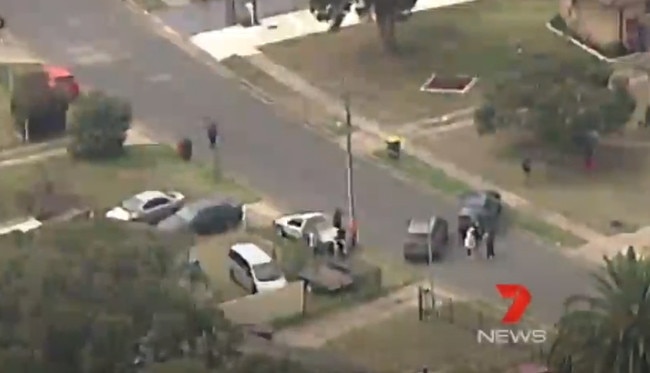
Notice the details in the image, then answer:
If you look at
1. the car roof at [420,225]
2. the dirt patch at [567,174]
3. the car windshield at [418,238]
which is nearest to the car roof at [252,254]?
the car windshield at [418,238]

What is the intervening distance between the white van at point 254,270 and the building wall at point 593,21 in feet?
87.0

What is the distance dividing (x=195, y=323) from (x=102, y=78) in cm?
3834

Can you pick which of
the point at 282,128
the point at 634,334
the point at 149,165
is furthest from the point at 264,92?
the point at 634,334

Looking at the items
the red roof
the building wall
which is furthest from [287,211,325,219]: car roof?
the building wall

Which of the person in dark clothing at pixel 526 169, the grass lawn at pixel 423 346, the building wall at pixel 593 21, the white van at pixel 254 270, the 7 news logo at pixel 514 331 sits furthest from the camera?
the building wall at pixel 593 21

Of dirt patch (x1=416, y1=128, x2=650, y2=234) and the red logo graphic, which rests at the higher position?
dirt patch (x1=416, y1=128, x2=650, y2=234)

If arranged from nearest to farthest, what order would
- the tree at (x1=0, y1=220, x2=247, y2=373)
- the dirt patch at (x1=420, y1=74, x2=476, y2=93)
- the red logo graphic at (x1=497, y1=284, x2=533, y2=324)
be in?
the tree at (x1=0, y1=220, x2=247, y2=373) → the red logo graphic at (x1=497, y1=284, x2=533, y2=324) → the dirt patch at (x1=420, y1=74, x2=476, y2=93)

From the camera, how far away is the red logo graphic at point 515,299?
178ft

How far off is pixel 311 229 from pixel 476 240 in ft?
18.2

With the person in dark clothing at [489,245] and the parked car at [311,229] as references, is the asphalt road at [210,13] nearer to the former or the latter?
the parked car at [311,229]

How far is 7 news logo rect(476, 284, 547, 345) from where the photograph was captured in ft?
172

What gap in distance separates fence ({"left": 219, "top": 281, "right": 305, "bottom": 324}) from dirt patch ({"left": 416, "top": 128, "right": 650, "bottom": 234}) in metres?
11.6

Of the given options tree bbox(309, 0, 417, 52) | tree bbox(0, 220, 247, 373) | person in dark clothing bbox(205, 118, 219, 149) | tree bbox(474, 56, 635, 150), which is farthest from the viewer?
tree bbox(309, 0, 417, 52)

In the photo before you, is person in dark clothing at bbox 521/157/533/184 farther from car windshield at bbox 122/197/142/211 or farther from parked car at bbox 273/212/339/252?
car windshield at bbox 122/197/142/211
